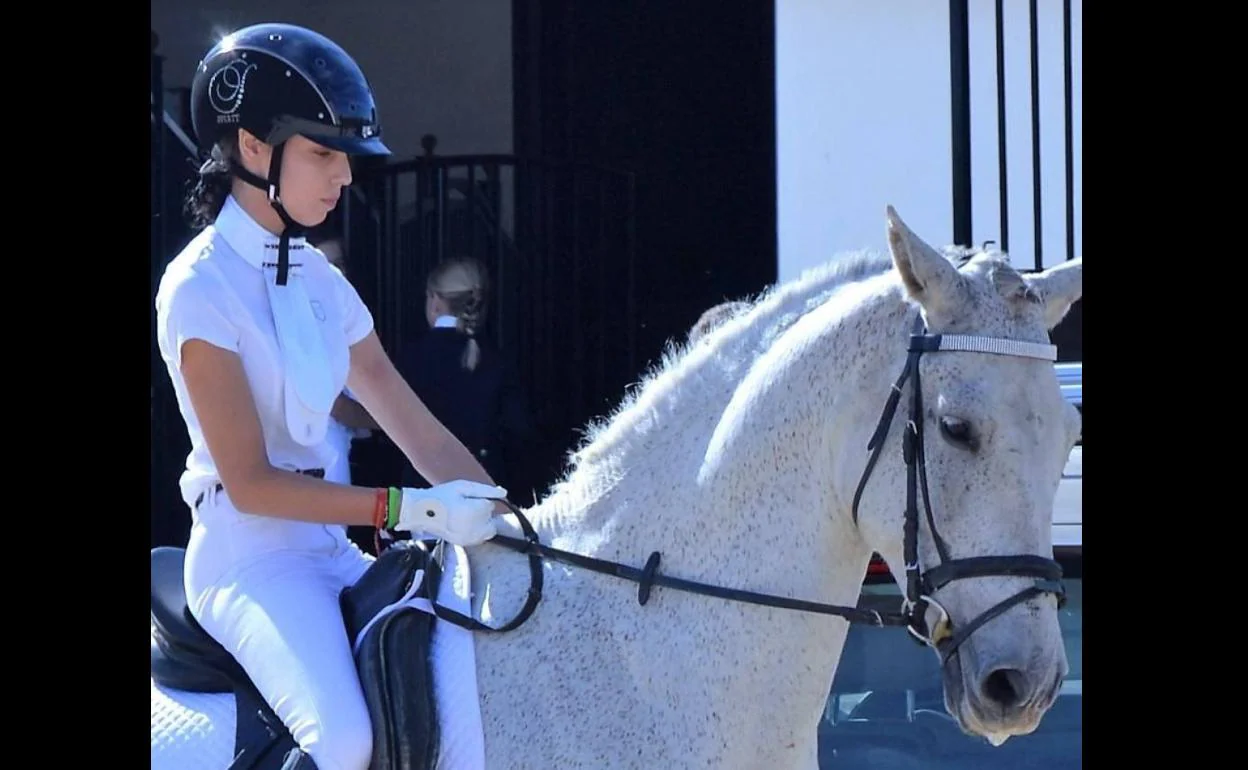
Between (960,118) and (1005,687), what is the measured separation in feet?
13.4

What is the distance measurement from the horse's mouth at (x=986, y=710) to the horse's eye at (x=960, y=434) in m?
0.32

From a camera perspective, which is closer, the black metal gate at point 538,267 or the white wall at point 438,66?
the black metal gate at point 538,267

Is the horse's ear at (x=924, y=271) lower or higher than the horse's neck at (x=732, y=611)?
higher

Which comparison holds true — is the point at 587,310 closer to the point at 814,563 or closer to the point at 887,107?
the point at 887,107

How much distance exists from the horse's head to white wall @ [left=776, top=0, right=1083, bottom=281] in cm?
386

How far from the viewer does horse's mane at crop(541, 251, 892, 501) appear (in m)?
2.65

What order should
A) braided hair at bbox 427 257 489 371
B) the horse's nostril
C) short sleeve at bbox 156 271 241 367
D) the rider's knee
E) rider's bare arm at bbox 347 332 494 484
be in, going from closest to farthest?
the horse's nostril, the rider's knee, short sleeve at bbox 156 271 241 367, rider's bare arm at bbox 347 332 494 484, braided hair at bbox 427 257 489 371

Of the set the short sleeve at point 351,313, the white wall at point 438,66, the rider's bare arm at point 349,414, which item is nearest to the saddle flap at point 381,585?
the short sleeve at point 351,313

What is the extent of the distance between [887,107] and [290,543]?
14.0ft

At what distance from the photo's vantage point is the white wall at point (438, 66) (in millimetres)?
7688

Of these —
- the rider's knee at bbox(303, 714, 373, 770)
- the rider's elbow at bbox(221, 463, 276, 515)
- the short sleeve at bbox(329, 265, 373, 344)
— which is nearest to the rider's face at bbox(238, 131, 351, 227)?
the short sleeve at bbox(329, 265, 373, 344)

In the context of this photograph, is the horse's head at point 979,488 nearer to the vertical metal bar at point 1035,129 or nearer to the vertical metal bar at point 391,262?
the vertical metal bar at point 1035,129

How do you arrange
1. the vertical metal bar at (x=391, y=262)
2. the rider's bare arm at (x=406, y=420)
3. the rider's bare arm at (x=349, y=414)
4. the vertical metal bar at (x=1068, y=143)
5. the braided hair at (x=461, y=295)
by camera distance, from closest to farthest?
the rider's bare arm at (x=406, y=420), the rider's bare arm at (x=349, y=414), the vertical metal bar at (x=1068, y=143), the braided hair at (x=461, y=295), the vertical metal bar at (x=391, y=262)

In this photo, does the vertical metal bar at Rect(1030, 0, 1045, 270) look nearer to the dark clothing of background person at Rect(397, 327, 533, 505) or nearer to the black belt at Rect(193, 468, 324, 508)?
the dark clothing of background person at Rect(397, 327, 533, 505)
